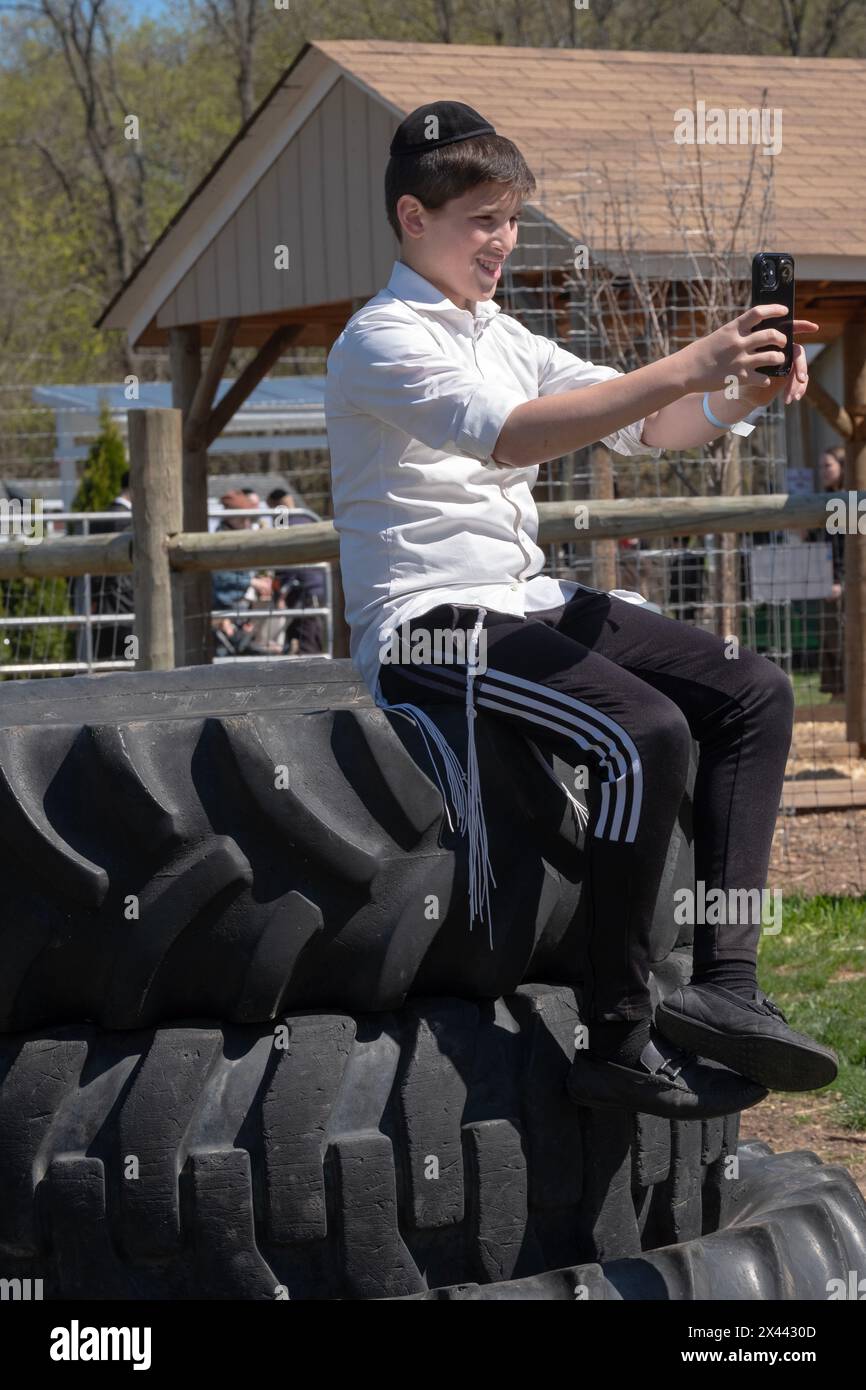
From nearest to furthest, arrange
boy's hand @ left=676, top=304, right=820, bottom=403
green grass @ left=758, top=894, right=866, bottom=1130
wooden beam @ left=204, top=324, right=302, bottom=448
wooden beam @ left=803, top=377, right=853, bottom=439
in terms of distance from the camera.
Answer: boy's hand @ left=676, top=304, right=820, bottom=403 < green grass @ left=758, top=894, right=866, bottom=1130 < wooden beam @ left=803, top=377, right=853, bottom=439 < wooden beam @ left=204, top=324, right=302, bottom=448

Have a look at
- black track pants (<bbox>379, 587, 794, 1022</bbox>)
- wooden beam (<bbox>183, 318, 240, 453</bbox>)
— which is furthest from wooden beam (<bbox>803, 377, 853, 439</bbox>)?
black track pants (<bbox>379, 587, 794, 1022</bbox>)

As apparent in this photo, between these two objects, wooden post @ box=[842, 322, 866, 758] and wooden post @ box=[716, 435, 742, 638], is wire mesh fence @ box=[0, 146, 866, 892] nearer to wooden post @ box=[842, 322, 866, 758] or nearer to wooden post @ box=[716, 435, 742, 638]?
wooden post @ box=[716, 435, 742, 638]

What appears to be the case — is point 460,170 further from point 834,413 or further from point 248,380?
point 248,380

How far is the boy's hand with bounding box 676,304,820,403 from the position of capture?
2205mm

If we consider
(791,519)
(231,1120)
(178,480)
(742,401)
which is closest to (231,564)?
(178,480)

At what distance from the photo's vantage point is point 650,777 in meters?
2.22

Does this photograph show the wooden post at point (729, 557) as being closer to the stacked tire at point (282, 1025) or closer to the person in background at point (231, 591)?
the person in background at point (231, 591)

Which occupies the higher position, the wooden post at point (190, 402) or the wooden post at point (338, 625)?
the wooden post at point (190, 402)

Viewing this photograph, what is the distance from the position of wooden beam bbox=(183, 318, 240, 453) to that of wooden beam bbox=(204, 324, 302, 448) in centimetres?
8

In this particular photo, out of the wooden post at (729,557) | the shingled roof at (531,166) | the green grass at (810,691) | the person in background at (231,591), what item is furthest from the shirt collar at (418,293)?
the person in background at (231,591)

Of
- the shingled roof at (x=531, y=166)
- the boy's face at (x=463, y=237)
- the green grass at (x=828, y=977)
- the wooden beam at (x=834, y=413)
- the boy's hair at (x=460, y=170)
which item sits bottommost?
the green grass at (x=828, y=977)

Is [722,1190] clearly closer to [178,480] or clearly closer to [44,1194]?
[44,1194]

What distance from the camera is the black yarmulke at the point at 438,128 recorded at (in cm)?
254

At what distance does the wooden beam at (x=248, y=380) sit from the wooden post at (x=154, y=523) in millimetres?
6155
